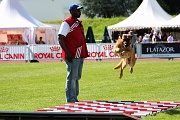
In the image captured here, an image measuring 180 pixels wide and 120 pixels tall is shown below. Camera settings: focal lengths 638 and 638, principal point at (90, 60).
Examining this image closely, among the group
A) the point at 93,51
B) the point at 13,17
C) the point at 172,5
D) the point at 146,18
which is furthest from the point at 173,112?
the point at 172,5

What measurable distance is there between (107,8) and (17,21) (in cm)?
2906

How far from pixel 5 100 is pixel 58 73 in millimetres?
10515

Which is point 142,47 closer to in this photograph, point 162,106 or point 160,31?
point 160,31

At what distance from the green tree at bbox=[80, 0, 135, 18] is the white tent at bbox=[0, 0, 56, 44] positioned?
2581 cm

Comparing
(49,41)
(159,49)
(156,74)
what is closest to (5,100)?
(156,74)

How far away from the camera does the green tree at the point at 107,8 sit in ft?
244

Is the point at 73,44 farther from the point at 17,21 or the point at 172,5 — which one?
the point at 172,5

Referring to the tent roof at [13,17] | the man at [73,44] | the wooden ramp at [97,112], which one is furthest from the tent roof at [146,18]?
the wooden ramp at [97,112]

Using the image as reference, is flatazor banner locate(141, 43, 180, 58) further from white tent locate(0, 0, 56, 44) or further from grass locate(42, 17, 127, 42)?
grass locate(42, 17, 127, 42)

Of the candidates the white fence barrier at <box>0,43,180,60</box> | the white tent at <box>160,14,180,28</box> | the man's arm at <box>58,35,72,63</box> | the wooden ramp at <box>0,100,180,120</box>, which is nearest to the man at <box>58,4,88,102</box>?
the man's arm at <box>58,35,72,63</box>

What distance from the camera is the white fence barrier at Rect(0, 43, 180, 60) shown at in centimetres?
3775

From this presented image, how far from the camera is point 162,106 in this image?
1243 cm

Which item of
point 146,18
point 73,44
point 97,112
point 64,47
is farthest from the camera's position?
point 146,18

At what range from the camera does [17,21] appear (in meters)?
47.2
